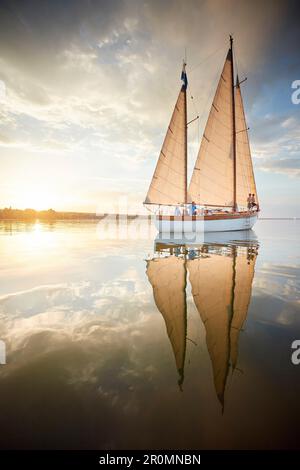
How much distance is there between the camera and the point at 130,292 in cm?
688

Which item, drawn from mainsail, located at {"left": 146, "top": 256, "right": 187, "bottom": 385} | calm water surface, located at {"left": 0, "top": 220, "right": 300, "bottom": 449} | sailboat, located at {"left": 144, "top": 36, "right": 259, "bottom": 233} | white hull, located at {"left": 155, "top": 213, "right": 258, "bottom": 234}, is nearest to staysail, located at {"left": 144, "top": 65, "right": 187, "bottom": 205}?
sailboat, located at {"left": 144, "top": 36, "right": 259, "bottom": 233}

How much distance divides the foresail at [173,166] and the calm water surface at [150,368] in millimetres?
25484

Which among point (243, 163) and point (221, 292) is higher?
point (243, 163)

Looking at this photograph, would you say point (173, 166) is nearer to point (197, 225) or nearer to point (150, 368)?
point (197, 225)

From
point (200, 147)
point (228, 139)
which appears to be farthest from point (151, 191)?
point (228, 139)

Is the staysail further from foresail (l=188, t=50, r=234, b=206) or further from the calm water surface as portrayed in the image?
the calm water surface

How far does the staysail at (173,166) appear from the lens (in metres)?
30.7

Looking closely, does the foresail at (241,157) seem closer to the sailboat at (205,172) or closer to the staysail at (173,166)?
the sailboat at (205,172)

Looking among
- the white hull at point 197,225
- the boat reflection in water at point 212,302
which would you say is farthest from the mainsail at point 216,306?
the white hull at point 197,225

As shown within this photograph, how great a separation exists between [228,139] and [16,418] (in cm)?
3487

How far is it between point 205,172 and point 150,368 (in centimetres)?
3052

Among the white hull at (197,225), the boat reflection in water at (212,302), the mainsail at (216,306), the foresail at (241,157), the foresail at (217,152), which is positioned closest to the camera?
the mainsail at (216,306)

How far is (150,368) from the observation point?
3.26 metres
